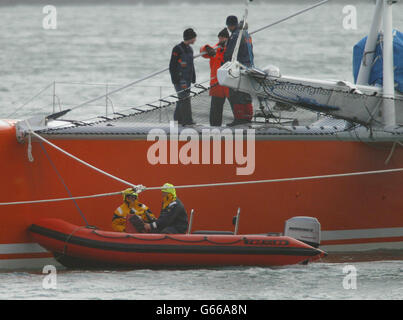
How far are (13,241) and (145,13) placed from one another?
93870 millimetres

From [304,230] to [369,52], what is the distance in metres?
Result: 3.03

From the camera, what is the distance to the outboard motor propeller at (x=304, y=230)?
13414 mm

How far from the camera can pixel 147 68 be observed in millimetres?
45625

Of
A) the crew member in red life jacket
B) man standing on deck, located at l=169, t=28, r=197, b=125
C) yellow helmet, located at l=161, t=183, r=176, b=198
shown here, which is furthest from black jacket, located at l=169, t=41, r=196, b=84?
yellow helmet, located at l=161, t=183, r=176, b=198

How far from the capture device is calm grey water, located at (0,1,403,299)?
12312 millimetres

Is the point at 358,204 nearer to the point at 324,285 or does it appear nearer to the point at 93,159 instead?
the point at 324,285

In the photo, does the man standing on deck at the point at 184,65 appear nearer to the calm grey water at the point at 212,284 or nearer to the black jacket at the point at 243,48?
the black jacket at the point at 243,48

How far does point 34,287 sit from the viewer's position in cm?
1233

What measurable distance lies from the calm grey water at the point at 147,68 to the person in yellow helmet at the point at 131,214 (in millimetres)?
672

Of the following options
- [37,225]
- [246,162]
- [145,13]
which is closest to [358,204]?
[246,162]

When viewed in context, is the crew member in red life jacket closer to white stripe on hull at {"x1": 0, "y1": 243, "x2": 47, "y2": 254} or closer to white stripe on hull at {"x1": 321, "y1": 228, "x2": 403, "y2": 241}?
white stripe on hull at {"x1": 321, "y1": 228, "x2": 403, "y2": 241}
